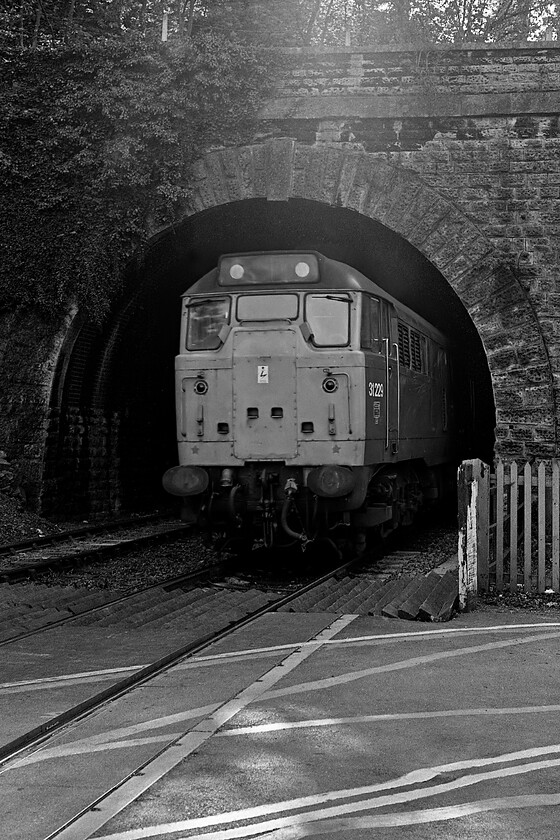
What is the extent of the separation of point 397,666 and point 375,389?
6758mm

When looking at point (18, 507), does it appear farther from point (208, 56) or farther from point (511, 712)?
point (511, 712)

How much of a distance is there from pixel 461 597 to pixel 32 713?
4346mm

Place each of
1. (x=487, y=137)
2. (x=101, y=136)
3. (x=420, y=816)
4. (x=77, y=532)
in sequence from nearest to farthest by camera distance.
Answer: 1. (x=420, y=816)
2. (x=487, y=137)
3. (x=77, y=532)
4. (x=101, y=136)

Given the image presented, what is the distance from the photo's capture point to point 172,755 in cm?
498

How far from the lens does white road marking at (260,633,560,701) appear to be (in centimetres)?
626

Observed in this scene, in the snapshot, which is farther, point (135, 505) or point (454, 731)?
point (135, 505)

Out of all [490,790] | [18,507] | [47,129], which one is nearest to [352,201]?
[47,129]

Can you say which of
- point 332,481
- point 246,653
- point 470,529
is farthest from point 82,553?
point 246,653

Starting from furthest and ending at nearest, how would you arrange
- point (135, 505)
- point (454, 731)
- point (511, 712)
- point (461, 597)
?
1. point (135, 505)
2. point (461, 597)
3. point (511, 712)
4. point (454, 731)

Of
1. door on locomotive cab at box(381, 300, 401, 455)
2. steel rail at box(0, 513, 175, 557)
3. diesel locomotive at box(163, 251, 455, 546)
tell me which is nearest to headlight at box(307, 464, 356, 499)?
diesel locomotive at box(163, 251, 455, 546)

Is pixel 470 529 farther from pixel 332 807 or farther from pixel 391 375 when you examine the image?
pixel 332 807

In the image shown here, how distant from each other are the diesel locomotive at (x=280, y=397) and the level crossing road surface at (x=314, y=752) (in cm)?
550

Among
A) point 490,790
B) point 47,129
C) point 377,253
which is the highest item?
point 47,129

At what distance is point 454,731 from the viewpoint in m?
5.45
